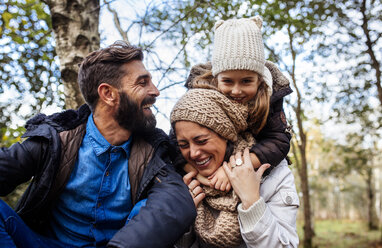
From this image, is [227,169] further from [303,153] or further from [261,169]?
[303,153]

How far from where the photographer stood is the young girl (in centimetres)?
231

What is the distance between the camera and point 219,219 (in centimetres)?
218

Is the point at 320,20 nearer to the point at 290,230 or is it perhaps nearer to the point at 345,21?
the point at 345,21

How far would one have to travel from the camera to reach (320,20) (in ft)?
27.8

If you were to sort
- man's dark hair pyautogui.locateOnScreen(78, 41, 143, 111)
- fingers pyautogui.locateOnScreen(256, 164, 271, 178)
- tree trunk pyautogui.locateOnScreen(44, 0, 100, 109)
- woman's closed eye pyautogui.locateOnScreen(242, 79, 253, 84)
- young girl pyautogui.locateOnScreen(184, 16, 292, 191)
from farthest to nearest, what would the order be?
tree trunk pyautogui.locateOnScreen(44, 0, 100, 109)
woman's closed eye pyautogui.locateOnScreen(242, 79, 253, 84)
man's dark hair pyautogui.locateOnScreen(78, 41, 143, 111)
young girl pyautogui.locateOnScreen(184, 16, 292, 191)
fingers pyautogui.locateOnScreen(256, 164, 271, 178)

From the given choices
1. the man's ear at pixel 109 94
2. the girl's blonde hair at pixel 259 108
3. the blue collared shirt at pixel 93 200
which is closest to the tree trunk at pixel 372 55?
the girl's blonde hair at pixel 259 108

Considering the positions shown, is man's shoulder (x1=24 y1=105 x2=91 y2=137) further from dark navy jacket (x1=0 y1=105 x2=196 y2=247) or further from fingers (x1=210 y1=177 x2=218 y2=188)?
fingers (x1=210 y1=177 x2=218 y2=188)

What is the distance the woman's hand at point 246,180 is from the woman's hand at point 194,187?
275 millimetres

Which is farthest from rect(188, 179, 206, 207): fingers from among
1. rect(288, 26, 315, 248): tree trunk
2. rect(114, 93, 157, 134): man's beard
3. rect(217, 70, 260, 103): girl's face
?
rect(288, 26, 315, 248): tree trunk

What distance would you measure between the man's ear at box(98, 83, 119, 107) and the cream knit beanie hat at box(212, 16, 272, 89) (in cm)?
93

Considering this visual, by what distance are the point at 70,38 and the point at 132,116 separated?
1.37 meters

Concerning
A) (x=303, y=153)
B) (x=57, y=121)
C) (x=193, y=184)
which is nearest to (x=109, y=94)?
(x=57, y=121)

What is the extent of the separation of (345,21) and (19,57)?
9317 millimetres

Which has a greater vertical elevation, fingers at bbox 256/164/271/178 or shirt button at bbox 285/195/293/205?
fingers at bbox 256/164/271/178
